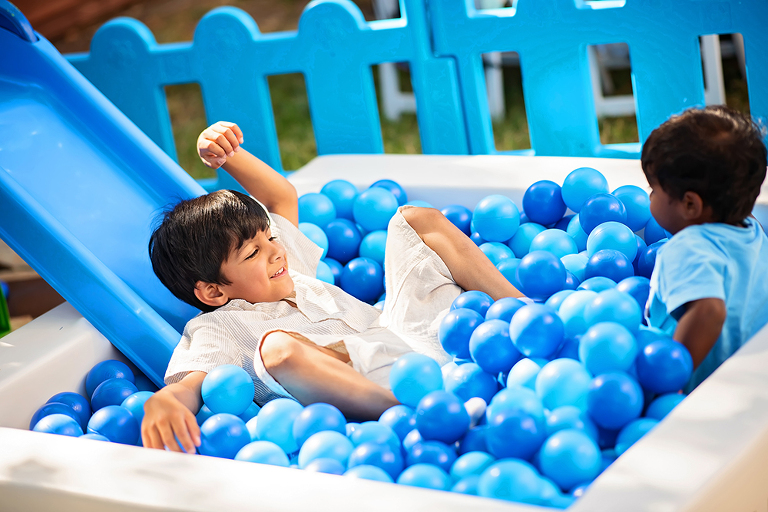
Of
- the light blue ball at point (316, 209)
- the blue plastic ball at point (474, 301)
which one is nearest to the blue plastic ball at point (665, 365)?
the blue plastic ball at point (474, 301)

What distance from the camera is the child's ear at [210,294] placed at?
1.87 meters

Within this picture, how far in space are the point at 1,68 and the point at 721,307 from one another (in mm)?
2060

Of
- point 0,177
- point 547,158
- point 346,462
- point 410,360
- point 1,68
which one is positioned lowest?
point 346,462

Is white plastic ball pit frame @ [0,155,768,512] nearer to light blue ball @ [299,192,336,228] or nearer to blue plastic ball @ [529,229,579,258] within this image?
blue plastic ball @ [529,229,579,258]

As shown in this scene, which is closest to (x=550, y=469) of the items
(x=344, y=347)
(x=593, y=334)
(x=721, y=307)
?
(x=593, y=334)

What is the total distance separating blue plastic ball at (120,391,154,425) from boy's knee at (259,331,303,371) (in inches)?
11.3

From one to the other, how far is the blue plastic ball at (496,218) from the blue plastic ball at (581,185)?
0.15m

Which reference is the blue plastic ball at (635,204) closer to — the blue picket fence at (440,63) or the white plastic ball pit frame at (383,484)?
the blue picket fence at (440,63)

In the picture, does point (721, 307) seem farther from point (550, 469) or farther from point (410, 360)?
point (410, 360)

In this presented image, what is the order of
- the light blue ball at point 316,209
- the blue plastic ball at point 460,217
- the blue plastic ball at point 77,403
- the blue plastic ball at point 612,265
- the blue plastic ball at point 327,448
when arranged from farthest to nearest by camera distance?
the light blue ball at point 316,209 → the blue plastic ball at point 460,217 → the blue plastic ball at point 612,265 → the blue plastic ball at point 77,403 → the blue plastic ball at point 327,448

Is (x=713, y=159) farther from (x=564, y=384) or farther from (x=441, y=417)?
(x=441, y=417)

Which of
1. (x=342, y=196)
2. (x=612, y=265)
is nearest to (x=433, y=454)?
(x=612, y=265)

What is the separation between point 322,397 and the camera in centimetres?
161

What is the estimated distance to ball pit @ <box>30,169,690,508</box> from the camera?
1.29 meters
